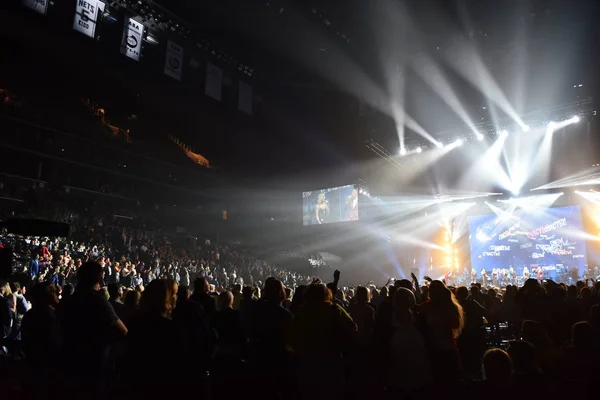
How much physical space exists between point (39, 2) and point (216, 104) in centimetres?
533

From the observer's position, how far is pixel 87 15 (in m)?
9.36

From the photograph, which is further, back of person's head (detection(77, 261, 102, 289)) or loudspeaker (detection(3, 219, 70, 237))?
loudspeaker (detection(3, 219, 70, 237))

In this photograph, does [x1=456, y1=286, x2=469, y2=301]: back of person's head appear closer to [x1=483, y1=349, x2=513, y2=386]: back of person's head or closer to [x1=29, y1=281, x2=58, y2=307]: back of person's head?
[x1=483, y1=349, x2=513, y2=386]: back of person's head

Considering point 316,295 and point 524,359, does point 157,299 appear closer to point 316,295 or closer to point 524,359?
point 316,295

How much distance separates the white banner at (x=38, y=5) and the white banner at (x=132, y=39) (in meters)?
1.74

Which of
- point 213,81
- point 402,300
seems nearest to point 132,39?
point 213,81

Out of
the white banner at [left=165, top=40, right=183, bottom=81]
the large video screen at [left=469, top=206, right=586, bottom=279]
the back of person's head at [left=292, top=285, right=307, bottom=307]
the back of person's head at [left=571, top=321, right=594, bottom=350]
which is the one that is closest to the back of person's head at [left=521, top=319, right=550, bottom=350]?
the back of person's head at [left=571, top=321, right=594, bottom=350]

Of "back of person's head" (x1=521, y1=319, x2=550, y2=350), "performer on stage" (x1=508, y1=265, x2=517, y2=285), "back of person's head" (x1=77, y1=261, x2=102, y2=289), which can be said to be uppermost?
"performer on stage" (x1=508, y1=265, x2=517, y2=285)

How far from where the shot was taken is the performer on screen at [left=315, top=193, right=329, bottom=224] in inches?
818

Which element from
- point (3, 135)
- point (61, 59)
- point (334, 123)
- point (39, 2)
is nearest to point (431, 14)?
point (334, 123)

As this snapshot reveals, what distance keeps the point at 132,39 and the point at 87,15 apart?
3.78 feet

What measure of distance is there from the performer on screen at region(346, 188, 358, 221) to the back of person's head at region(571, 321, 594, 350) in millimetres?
16006

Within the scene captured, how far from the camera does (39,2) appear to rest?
870cm

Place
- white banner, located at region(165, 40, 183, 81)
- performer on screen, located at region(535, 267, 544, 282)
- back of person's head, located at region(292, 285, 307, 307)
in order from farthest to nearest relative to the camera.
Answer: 1. performer on screen, located at region(535, 267, 544, 282)
2. white banner, located at region(165, 40, 183, 81)
3. back of person's head, located at region(292, 285, 307, 307)
